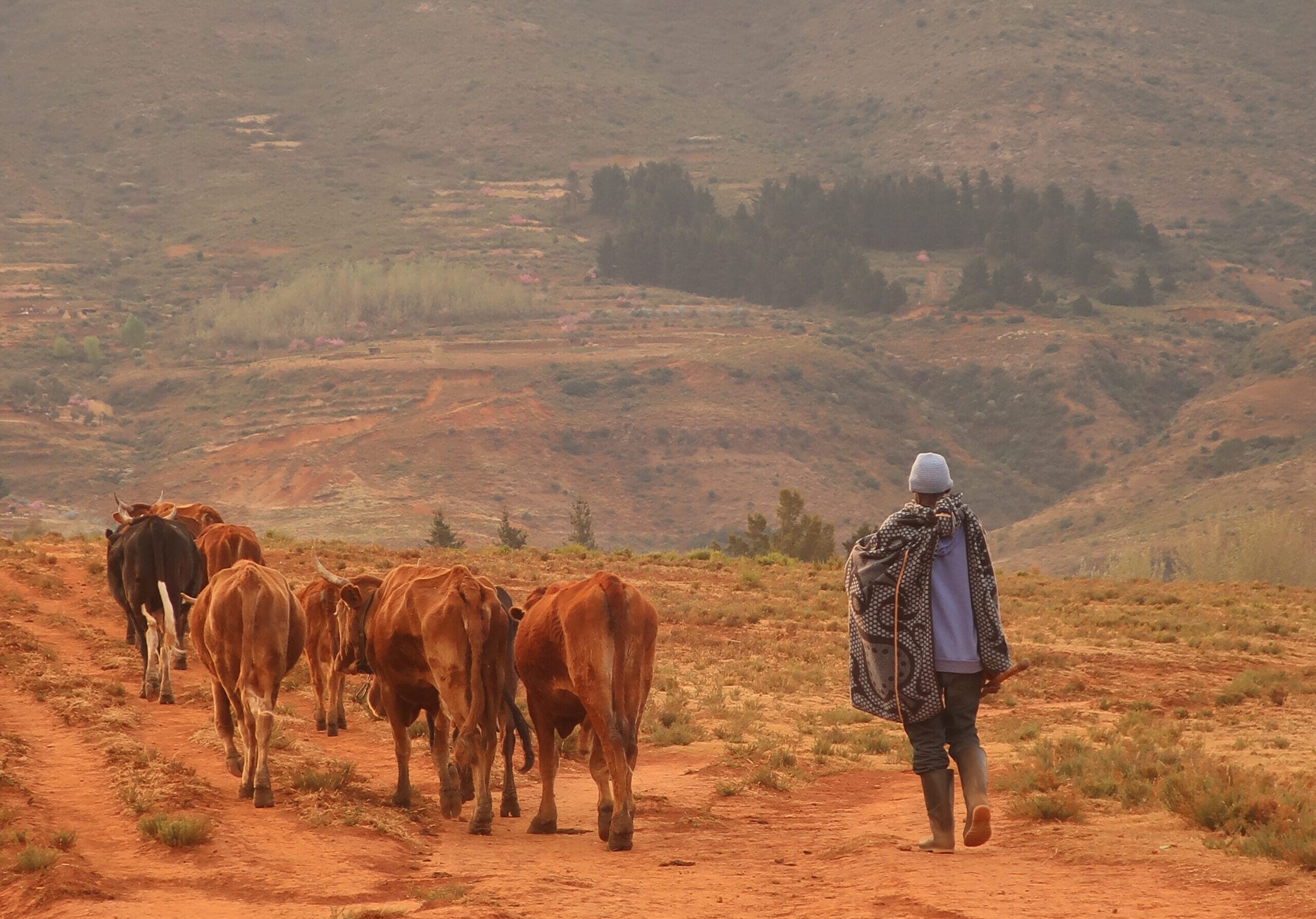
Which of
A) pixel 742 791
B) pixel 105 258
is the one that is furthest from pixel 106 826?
pixel 105 258

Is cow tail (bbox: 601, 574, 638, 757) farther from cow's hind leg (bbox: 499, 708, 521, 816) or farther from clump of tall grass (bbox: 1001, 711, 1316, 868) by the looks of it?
clump of tall grass (bbox: 1001, 711, 1316, 868)

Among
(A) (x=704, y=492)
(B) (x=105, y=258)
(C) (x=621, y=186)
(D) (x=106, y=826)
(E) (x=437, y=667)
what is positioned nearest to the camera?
(D) (x=106, y=826)

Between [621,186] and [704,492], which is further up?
[621,186]

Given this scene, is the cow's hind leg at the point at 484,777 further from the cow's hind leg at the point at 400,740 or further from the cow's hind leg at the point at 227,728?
the cow's hind leg at the point at 227,728

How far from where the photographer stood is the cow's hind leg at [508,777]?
1039 cm

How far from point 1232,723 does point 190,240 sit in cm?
8999

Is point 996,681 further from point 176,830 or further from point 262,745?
point 262,745

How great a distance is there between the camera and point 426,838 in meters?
9.55

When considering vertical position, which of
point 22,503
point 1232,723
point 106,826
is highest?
point 106,826

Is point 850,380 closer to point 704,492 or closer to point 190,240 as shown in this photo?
point 704,492

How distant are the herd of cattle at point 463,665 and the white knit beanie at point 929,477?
1.93m

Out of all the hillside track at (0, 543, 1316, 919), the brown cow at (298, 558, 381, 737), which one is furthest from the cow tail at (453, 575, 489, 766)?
the brown cow at (298, 558, 381, 737)

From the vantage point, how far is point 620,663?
9.24 meters

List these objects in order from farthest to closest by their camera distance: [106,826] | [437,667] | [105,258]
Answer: [105,258]
[437,667]
[106,826]
